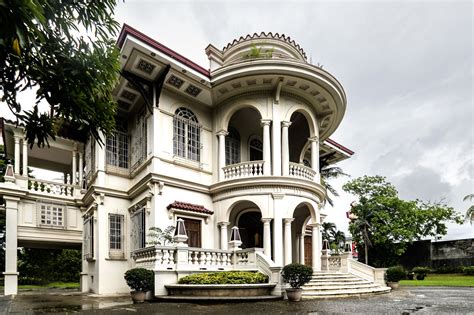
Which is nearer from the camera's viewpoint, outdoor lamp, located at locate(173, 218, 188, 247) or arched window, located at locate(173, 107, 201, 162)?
outdoor lamp, located at locate(173, 218, 188, 247)

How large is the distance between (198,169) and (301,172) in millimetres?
4260

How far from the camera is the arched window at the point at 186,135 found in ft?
53.2

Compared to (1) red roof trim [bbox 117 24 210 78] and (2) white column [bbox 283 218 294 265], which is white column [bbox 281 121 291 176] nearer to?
(2) white column [bbox 283 218 294 265]

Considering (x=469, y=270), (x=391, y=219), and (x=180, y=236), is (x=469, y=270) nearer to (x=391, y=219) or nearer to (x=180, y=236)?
(x=391, y=219)

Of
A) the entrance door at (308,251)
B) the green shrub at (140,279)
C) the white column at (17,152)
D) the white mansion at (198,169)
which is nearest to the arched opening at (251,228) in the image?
the white mansion at (198,169)

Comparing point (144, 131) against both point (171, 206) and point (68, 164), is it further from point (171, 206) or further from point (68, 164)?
point (68, 164)

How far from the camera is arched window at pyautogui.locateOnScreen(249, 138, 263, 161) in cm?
1956

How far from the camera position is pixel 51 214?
19281 mm

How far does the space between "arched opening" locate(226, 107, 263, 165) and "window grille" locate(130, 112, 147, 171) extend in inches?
147

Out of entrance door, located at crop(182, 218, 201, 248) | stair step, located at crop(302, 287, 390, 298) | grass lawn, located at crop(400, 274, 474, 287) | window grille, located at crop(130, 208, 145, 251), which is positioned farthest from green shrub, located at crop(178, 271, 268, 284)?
grass lawn, located at crop(400, 274, 474, 287)

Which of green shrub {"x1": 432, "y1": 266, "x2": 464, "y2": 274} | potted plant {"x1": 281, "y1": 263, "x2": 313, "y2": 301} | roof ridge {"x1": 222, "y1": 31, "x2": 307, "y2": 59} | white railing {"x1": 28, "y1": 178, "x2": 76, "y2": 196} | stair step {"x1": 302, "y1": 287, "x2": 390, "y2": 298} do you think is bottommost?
green shrub {"x1": 432, "y1": 266, "x2": 464, "y2": 274}

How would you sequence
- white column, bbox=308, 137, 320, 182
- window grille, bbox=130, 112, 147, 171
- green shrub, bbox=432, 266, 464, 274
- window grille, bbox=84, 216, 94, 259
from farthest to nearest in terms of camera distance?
green shrub, bbox=432, 266, 464, 274 < white column, bbox=308, 137, 320, 182 < window grille, bbox=84, 216, 94, 259 < window grille, bbox=130, 112, 147, 171

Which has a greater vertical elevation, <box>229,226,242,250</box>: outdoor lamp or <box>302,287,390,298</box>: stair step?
<box>229,226,242,250</box>: outdoor lamp

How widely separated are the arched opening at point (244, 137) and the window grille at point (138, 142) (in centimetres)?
373
